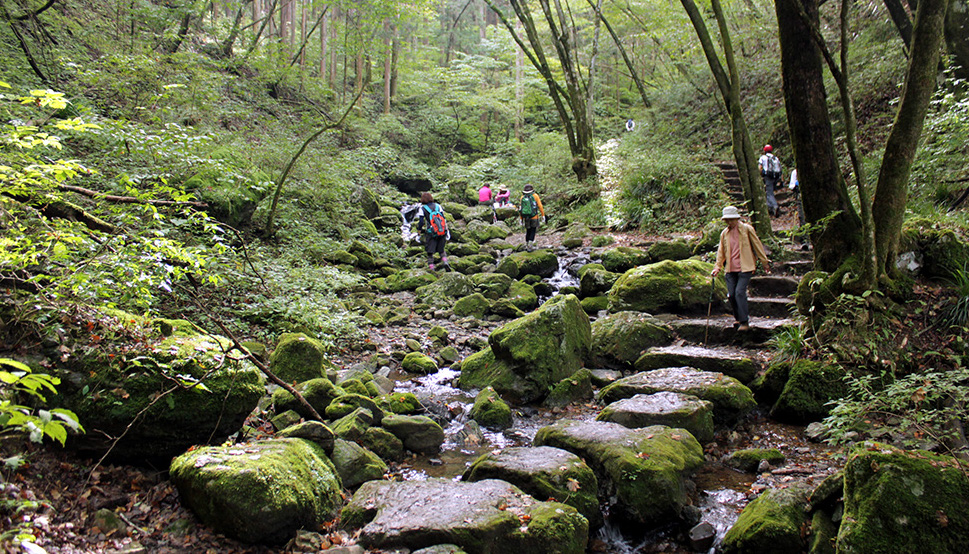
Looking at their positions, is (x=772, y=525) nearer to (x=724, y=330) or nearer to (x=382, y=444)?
(x=382, y=444)

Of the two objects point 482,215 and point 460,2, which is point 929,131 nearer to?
point 482,215

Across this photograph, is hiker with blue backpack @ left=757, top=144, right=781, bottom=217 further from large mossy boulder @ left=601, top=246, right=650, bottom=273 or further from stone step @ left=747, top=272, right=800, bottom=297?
stone step @ left=747, top=272, right=800, bottom=297

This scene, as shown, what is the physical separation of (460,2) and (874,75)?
31.2 m

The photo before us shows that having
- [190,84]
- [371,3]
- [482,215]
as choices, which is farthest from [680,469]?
[482,215]

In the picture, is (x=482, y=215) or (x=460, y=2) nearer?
(x=482, y=215)

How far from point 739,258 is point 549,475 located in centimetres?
470

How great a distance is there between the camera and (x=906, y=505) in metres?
2.87

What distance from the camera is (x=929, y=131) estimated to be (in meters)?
8.95

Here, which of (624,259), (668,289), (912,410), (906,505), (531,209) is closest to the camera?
(906,505)

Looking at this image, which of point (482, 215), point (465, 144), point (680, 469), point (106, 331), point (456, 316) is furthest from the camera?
point (465, 144)

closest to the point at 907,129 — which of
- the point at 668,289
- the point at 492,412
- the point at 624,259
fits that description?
the point at 668,289

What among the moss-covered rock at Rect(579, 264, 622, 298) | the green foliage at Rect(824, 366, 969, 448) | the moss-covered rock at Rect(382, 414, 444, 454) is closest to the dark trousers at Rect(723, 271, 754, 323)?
the green foliage at Rect(824, 366, 969, 448)

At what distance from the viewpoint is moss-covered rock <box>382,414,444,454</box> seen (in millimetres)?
5375

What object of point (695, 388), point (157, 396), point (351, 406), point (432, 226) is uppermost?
point (432, 226)
